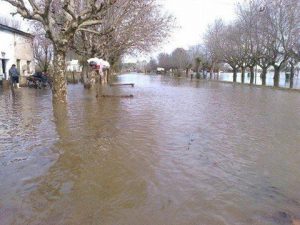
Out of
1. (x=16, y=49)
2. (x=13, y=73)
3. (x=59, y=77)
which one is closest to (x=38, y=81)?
(x=13, y=73)

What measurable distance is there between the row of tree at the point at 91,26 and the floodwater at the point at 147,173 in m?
4.97

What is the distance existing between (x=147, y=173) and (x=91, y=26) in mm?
19415

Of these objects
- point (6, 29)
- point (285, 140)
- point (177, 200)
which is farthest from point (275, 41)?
point (177, 200)

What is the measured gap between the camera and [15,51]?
29422 mm

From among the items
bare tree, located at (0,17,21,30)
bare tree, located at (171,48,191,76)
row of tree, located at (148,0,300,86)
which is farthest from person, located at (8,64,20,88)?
bare tree, located at (171,48,191,76)

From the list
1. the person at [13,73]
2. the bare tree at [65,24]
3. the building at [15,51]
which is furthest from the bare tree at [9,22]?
the bare tree at [65,24]

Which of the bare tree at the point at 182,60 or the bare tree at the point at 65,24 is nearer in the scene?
the bare tree at the point at 65,24

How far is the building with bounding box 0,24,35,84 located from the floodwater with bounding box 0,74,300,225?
63.9ft

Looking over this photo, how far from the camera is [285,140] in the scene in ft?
25.2

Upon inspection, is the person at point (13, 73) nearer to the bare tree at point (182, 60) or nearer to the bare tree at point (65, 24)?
the bare tree at point (65, 24)

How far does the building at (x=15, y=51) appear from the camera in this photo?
87.8 feet

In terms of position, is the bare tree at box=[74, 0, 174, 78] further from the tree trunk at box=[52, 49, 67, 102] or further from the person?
the tree trunk at box=[52, 49, 67, 102]

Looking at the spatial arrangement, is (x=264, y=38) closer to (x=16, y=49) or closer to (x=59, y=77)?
(x=16, y=49)

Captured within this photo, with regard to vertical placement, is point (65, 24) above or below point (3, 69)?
above
